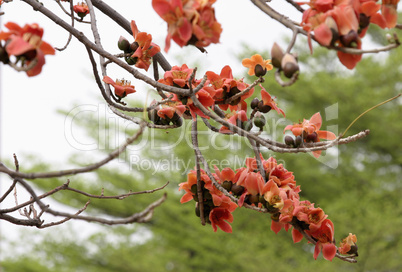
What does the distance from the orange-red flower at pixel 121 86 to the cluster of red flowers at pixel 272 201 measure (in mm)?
276

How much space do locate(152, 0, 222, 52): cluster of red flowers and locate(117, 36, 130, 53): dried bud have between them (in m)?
0.44

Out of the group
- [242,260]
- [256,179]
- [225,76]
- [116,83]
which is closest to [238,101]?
[225,76]

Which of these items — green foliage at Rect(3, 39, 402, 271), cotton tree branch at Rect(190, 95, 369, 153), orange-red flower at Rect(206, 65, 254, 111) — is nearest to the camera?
cotton tree branch at Rect(190, 95, 369, 153)

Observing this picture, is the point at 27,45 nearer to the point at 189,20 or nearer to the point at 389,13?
the point at 189,20

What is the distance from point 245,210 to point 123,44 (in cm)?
488

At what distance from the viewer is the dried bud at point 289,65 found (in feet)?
2.20

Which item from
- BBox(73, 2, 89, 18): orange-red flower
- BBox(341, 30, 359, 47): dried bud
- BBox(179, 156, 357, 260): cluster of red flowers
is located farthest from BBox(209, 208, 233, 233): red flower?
BBox(73, 2, 89, 18): orange-red flower

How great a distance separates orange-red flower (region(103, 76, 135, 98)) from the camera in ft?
3.63

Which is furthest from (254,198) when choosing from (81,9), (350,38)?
(81,9)

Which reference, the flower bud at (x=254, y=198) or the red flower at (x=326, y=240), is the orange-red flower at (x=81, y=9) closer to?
the flower bud at (x=254, y=198)

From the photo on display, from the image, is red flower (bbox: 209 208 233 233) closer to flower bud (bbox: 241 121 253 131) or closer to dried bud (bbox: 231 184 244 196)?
dried bud (bbox: 231 184 244 196)

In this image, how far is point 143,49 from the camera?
1.11 m

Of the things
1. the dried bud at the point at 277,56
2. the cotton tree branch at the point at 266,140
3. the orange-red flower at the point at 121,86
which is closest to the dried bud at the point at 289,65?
the dried bud at the point at 277,56

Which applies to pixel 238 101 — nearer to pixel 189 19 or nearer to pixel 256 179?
pixel 256 179
